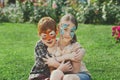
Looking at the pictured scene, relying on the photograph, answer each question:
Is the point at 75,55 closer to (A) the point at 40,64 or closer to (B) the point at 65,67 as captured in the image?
(B) the point at 65,67

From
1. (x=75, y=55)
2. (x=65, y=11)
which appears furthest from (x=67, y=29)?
(x=65, y=11)

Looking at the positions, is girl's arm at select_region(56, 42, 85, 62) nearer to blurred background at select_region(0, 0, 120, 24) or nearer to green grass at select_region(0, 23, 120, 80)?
green grass at select_region(0, 23, 120, 80)

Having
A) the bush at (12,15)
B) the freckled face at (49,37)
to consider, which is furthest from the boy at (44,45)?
the bush at (12,15)

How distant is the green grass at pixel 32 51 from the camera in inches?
295

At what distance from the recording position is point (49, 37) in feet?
17.2

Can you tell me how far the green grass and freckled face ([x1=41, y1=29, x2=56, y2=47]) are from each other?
188 cm

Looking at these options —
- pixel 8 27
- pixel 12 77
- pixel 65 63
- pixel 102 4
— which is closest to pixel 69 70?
pixel 65 63

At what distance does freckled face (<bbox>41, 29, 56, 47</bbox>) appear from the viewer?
522 centimetres

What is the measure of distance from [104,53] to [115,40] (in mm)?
1547

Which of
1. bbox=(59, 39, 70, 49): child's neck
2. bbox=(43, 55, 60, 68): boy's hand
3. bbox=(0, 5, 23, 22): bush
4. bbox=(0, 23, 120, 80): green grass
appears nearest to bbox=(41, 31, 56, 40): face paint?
bbox=(59, 39, 70, 49): child's neck

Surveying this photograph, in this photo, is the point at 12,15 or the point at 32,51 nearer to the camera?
the point at 32,51

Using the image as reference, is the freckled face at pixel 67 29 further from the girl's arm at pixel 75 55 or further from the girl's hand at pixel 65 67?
the girl's hand at pixel 65 67

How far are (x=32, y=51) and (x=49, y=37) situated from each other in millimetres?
4549

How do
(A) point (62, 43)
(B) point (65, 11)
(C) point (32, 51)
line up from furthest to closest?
(B) point (65, 11)
(C) point (32, 51)
(A) point (62, 43)
